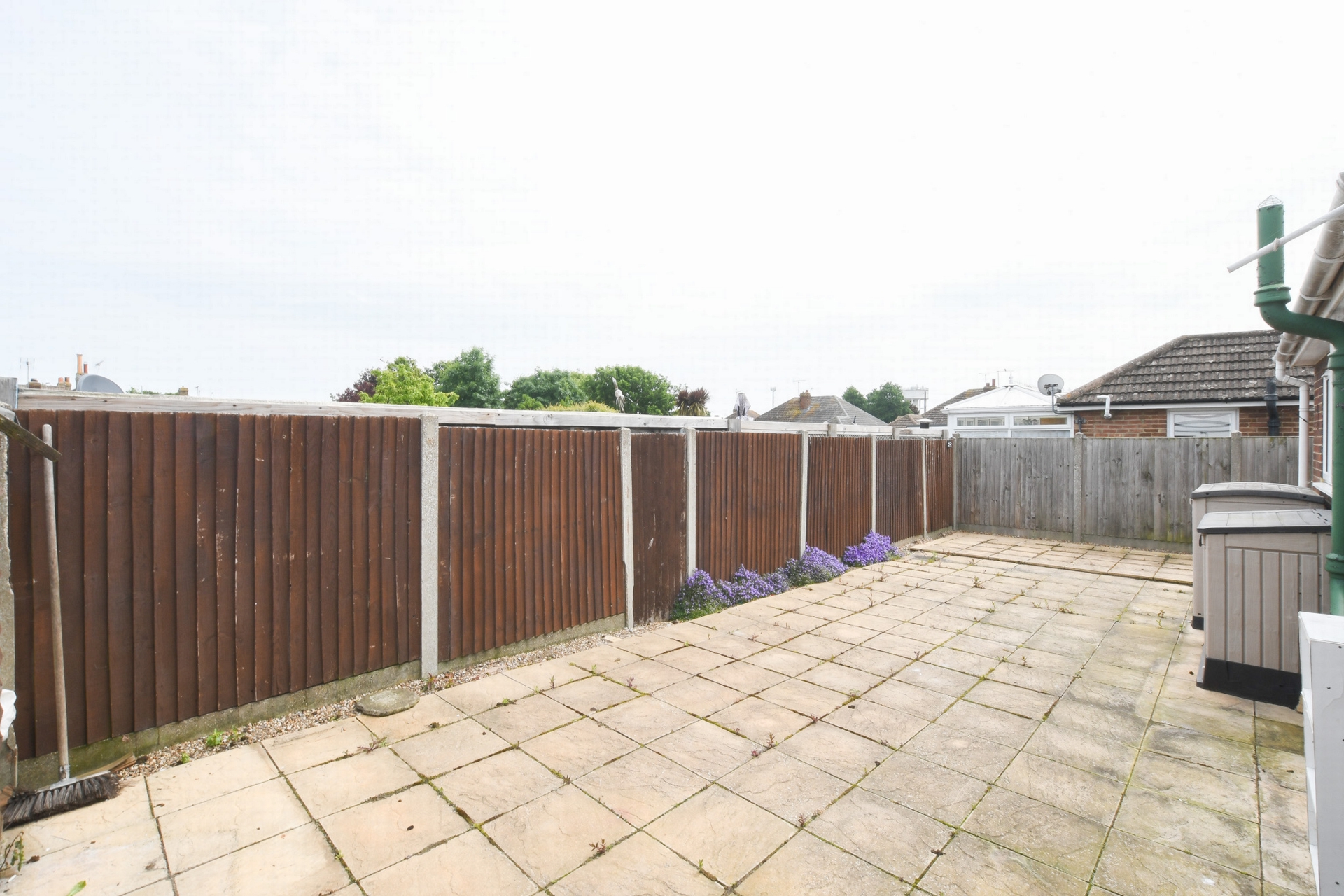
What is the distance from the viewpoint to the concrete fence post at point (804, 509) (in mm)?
7789

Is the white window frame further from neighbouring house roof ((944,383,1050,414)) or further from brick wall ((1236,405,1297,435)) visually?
neighbouring house roof ((944,383,1050,414))

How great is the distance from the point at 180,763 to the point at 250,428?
1763 mm

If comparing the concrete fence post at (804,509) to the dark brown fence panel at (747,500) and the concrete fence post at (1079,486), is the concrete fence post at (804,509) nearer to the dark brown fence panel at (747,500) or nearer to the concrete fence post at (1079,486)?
the dark brown fence panel at (747,500)

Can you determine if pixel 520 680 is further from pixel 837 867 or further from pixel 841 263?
pixel 841 263

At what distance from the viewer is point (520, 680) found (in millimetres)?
4309

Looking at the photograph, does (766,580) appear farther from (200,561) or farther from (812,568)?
(200,561)

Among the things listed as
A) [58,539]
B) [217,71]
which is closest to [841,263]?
[217,71]

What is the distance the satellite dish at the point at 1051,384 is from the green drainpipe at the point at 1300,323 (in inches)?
505

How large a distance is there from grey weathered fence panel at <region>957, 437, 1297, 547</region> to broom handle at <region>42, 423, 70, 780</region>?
12.2 meters

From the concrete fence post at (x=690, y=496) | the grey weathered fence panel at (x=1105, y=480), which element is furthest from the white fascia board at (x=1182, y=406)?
A: the concrete fence post at (x=690, y=496)

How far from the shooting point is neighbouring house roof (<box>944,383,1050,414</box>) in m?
22.2

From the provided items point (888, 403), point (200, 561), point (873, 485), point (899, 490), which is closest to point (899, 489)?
point (899, 490)

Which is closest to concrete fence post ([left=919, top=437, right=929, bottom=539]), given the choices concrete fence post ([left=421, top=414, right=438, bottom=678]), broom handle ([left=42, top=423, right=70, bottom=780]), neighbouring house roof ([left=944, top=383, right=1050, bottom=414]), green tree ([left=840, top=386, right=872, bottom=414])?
concrete fence post ([left=421, top=414, right=438, bottom=678])

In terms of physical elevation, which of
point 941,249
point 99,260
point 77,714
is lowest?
point 77,714
